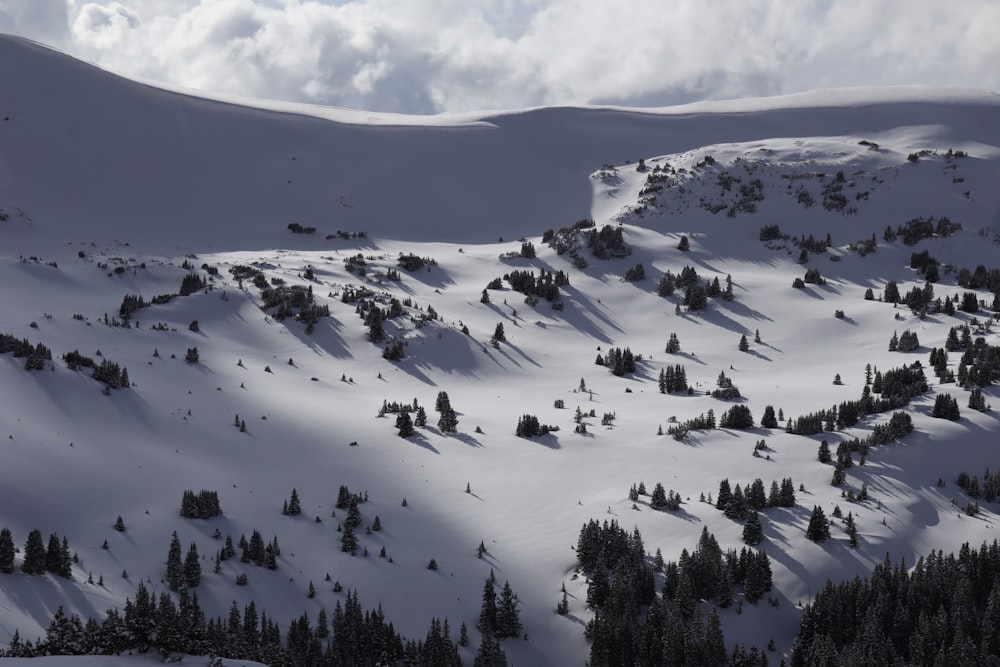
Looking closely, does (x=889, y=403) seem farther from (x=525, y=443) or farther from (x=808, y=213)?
(x=808, y=213)

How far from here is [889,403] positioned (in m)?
47.6

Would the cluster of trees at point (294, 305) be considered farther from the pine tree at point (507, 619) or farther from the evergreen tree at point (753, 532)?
the evergreen tree at point (753, 532)

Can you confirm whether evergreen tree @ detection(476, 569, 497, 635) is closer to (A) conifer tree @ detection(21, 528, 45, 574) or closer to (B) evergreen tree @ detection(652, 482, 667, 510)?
(B) evergreen tree @ detection(652, 482, 667, 510)

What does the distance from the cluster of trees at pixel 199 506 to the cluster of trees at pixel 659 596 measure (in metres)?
19.1

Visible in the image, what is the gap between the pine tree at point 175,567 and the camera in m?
32.1

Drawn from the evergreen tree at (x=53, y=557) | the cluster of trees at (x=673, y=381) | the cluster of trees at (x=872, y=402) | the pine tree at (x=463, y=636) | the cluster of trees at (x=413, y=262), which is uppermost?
the cluster of trees at (x=413, y=262)

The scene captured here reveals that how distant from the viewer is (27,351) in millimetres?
47344

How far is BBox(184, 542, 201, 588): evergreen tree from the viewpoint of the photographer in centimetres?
3259

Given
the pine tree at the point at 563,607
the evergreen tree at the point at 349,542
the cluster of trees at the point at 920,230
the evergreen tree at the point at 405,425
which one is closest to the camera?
the pine tree at the point at 563,607

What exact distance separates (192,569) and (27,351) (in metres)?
24.5

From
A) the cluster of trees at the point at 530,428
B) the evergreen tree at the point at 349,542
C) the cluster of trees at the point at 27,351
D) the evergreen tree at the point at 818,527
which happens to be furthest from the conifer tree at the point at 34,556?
the evergreen tree at the point at 818,527

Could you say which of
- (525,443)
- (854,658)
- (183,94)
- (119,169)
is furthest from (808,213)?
(183,94)

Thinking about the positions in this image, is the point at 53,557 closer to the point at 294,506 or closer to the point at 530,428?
the point at 294,506

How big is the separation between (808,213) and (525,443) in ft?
207
